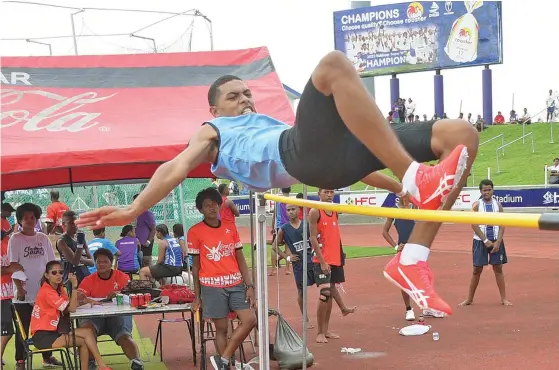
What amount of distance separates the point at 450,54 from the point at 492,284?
24.7 m

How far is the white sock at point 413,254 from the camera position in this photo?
2.82 m

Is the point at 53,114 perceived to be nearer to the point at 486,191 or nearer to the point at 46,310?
the point at 46,310

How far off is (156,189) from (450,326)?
6.07 metres

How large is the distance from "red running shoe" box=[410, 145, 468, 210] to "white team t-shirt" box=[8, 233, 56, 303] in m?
5.23

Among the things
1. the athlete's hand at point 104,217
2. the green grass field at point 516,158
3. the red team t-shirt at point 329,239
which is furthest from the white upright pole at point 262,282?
the green grass field at point 516,158

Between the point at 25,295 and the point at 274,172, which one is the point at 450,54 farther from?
the point at 274,172

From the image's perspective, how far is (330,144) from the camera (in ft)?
9.71

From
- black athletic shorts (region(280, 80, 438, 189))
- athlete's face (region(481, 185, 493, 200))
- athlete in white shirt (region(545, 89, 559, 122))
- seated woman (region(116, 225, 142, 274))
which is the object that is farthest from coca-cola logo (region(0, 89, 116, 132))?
athlete in white shirt (region(545, 89, 559, 122))

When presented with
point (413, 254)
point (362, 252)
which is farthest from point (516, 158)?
point (413, 254)

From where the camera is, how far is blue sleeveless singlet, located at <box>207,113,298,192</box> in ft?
10.4

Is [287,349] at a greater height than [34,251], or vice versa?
[34,251]

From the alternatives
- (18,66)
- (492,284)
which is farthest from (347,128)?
(492,284)

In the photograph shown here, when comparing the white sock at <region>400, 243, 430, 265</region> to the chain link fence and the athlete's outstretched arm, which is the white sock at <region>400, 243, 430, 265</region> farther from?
the chain link fence

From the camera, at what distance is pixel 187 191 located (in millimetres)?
14945
